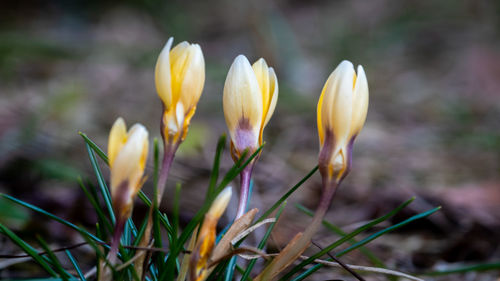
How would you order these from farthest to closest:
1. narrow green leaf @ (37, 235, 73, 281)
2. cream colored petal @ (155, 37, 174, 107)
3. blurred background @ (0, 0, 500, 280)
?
1. blurred background @ (0, 0, 500, 280)
2. cream colored petal @ (155, 37, 174, 107)
3. narrow green leaf @ (37, 235, 73, 281)

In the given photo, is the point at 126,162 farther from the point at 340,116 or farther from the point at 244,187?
the point at 340,116

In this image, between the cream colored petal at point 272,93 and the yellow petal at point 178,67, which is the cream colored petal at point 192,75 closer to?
the yellow petal at point 178,67

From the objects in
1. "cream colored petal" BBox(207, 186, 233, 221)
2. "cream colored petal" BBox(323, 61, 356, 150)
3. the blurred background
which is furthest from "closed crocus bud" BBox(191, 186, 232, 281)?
the blurred background

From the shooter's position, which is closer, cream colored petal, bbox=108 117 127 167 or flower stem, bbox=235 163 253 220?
cream colored petal, bbox=108 117 127 167

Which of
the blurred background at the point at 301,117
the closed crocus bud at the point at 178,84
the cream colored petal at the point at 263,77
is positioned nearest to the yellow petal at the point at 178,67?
the closed crocus bud at the point at 178,84

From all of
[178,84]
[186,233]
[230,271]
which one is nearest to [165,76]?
[178,84]

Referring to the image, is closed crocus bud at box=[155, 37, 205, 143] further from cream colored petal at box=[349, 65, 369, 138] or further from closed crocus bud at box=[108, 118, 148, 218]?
cream colored petal at box=[349, 65, 369, 138]

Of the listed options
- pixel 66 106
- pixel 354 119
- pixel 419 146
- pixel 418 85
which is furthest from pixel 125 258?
pixel 418 85
